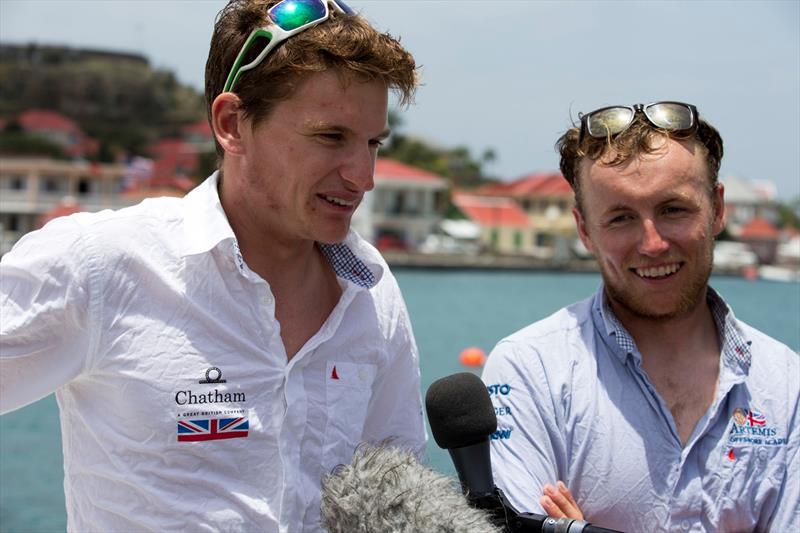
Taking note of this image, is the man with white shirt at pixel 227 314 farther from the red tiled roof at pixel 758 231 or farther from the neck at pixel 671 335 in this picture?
the red tiled roof at pixel 758 231

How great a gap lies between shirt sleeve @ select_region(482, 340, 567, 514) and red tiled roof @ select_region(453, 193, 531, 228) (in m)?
72.8

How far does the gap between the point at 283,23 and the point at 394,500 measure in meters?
1.14

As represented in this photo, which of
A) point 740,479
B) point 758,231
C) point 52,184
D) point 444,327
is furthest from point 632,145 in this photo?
point 758,231

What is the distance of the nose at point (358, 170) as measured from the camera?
7.48ft

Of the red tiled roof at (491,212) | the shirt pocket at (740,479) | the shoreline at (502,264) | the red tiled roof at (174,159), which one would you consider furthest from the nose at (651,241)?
the red tiled roof at (491,212)

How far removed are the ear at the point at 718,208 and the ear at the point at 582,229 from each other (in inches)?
14.0

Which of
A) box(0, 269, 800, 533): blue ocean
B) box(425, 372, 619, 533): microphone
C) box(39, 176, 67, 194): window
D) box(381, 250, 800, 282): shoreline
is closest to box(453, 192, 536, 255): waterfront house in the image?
box(381, 250, 800, 282): shoreline

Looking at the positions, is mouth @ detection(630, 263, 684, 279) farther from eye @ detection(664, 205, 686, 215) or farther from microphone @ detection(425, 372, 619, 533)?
microphone @ detection(425, 372, 619, 533)

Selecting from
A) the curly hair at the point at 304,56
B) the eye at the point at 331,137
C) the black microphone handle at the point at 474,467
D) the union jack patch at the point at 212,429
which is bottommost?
the union jack patch at the point at 212,429

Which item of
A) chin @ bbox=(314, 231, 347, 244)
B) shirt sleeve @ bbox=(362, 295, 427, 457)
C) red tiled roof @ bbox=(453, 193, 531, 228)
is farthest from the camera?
red tiled roof @ bbox=(453, 193, 531, 228)

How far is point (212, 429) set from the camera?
7.27 feet

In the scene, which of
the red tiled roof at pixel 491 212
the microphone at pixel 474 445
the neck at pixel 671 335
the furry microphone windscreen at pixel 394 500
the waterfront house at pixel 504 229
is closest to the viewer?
the furry microphone windscreen at pixel 394 500

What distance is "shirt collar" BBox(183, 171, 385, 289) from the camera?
7.55ft

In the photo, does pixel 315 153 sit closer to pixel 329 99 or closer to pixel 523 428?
pixel 329 99
